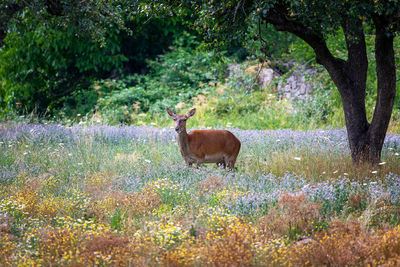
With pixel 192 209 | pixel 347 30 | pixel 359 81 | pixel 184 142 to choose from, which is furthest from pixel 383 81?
pixel 192 209

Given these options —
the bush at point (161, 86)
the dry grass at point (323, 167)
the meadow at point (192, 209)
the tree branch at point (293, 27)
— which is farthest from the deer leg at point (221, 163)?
the bush at point (161, 86)

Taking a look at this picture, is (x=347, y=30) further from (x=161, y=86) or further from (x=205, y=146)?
(x=161, y=86)

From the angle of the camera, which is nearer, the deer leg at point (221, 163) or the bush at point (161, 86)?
the deer leg at point (221, 163)

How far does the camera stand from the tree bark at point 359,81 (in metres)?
8.49

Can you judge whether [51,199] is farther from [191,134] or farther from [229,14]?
[229,14]

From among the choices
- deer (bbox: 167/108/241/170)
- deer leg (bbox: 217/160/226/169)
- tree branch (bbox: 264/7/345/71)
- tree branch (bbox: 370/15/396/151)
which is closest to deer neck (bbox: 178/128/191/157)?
deer (bbox: 167/108/241/170)

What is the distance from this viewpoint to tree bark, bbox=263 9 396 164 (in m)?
8.49

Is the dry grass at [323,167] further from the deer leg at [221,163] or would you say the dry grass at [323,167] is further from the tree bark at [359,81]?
the deer leg at [221,163]

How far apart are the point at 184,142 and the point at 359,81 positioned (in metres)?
3.55

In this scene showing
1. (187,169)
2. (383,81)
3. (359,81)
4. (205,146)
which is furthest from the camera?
(205,146)

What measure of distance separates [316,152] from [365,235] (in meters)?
→ 5.05

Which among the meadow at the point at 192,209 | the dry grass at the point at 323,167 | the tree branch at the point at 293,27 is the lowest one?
the meadow at the point at 192,209

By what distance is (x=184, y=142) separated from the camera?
9.21m

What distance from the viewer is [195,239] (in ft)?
19.2
